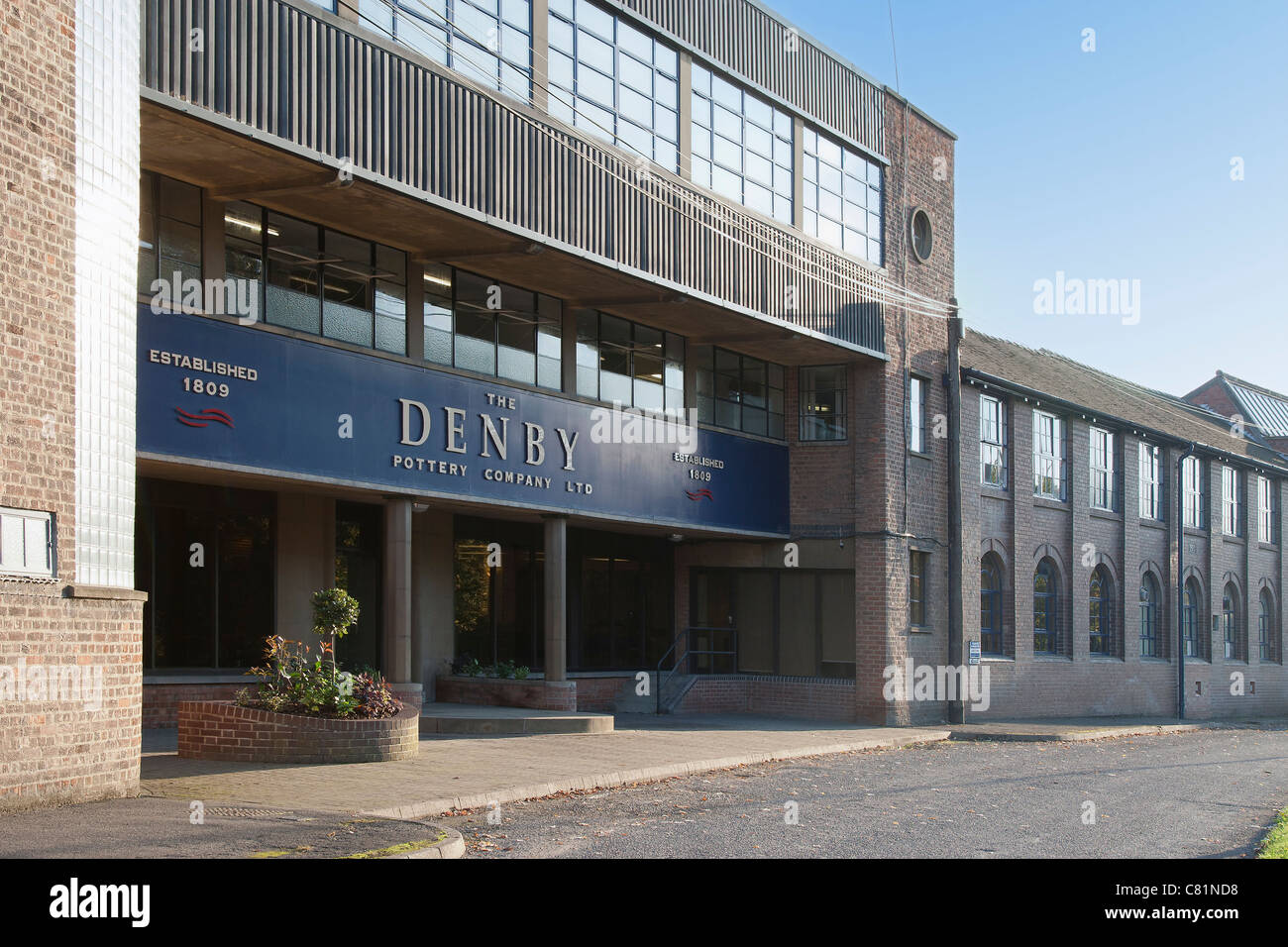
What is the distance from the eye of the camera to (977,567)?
92.0ft

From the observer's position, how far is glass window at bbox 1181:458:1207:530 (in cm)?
3744

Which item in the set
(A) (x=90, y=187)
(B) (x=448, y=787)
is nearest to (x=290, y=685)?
(B) (x=448, y=787)

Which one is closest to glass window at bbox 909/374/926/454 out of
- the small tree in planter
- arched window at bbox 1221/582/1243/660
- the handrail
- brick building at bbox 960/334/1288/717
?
brick building at bbox 960/334/1288/717

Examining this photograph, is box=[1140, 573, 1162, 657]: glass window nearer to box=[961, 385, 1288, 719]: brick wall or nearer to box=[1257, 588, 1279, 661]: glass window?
box=[961, 385, 1288, 719]: brick wall

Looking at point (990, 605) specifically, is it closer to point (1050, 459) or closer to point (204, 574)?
point (1050, 459)

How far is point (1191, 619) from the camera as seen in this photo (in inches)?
1486

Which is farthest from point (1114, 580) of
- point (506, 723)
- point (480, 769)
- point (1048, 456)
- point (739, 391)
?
point (480, 769)

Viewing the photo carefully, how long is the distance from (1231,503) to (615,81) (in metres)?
27.5

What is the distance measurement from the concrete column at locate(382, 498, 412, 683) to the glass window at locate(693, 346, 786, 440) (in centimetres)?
780

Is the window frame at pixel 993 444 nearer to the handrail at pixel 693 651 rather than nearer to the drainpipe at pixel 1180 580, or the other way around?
the handrail at pixel 693 651

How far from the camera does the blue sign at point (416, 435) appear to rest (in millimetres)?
15391

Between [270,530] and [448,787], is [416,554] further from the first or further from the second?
[448,787]

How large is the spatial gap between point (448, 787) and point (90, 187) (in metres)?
6.11

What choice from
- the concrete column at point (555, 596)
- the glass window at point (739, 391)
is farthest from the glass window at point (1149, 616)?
the concrete column at point (555, 596)
